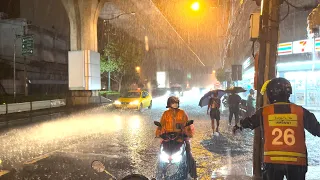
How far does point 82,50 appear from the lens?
2852 cm

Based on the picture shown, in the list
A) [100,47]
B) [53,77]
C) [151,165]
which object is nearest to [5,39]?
[53,77]

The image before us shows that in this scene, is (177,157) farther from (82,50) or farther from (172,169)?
(82,50)

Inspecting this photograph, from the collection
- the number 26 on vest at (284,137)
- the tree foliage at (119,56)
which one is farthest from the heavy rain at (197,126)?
the tree foliage at (119,56)

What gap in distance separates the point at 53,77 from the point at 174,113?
45340mm

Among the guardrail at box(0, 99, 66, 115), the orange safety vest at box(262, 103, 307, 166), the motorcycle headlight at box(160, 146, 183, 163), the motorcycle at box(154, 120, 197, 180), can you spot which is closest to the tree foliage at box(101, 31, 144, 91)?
the guardrail at box(0, 99, 66, 115)

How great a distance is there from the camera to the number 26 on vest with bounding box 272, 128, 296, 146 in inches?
128

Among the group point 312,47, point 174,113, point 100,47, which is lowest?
point 174,113

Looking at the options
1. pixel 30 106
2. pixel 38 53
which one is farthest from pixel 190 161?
pixel 38 53

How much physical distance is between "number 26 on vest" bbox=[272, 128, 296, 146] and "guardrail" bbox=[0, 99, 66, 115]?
20.9m

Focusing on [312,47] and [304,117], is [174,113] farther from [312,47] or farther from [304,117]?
[312,47]

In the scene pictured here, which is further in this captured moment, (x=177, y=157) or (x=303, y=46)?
(x=303, y=46)

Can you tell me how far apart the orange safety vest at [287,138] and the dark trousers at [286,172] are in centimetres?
5

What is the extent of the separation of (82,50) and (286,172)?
88.7 ft

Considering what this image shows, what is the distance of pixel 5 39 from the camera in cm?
4031
